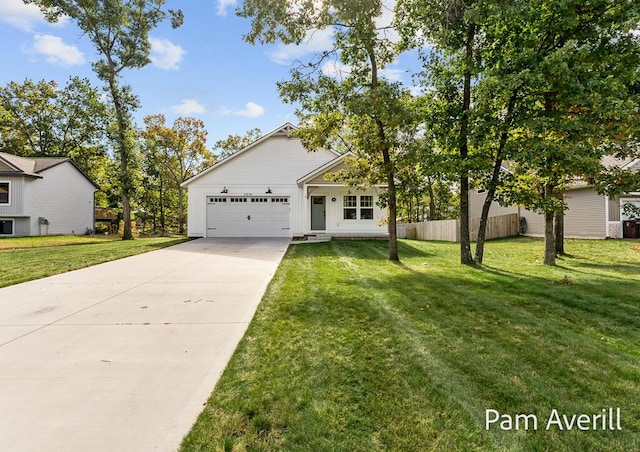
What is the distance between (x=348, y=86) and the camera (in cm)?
896

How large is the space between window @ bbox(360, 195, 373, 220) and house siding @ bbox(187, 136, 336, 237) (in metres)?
3.26

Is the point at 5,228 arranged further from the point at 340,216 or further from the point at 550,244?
the point at 550,244

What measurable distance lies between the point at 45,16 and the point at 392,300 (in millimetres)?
25405

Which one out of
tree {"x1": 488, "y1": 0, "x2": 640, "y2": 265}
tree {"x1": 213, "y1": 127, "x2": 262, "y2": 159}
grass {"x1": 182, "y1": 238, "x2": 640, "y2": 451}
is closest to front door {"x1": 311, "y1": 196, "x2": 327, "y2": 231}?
tree {"x1": 488, "y1": 0, "x2": 640, "y2": 265}

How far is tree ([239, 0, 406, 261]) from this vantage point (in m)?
8.09

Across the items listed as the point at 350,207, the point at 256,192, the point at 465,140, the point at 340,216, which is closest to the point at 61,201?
the point at 256,192

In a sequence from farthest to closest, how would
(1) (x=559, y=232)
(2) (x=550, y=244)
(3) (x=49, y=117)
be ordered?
(3) (x=49, y=117) → (1) (x=559, y=232) → (2) (x=550, y=244)

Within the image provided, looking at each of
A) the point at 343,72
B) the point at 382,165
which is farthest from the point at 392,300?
the point at 343,72

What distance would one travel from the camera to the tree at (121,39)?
755 inches

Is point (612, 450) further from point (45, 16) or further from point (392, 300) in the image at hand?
point (45, 16)

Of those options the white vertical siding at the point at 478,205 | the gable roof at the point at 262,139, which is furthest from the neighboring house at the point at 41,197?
the white vertical siding at the point at 478,205

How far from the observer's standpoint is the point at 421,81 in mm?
→ 8883

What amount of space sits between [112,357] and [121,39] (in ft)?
76.2

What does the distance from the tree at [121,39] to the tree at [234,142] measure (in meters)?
11.8
